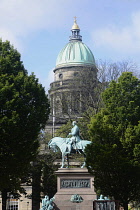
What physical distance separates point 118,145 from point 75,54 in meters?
50.8

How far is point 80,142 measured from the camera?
32.8 m

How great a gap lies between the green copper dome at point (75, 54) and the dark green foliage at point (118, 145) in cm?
4665

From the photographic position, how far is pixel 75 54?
87.6 m

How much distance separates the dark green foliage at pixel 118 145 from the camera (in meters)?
37.3

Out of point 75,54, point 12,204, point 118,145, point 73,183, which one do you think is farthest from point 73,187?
point 75,54

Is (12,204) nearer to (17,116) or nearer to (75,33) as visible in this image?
(17,116)

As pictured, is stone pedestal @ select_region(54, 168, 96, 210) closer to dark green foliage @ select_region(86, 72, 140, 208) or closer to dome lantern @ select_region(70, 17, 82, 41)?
dark green foliage @ select_region(86, 72, 140, 208)

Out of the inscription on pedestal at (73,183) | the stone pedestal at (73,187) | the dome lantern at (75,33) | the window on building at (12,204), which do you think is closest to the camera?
the stone pedestal at (73,187)

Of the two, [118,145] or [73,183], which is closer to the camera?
[73,183]

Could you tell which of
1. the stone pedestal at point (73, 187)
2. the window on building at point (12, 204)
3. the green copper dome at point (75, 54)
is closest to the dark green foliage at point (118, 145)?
the stone pedestal at point (73, 187)

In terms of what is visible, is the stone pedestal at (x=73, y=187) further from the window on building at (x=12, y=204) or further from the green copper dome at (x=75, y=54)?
the green copper dome at (x=75, y=54)

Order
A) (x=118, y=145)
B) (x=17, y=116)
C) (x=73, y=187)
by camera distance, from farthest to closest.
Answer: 1. (x=118, y=145)
2. (x=17, y=116)
3. (x=73, y=187)

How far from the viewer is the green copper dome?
8712 centimetres

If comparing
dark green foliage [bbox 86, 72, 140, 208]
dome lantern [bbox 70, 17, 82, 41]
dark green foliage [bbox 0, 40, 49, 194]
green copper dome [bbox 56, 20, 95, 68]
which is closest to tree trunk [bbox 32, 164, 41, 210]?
dark green foliage [bbox 86, 72, 140, 208]
